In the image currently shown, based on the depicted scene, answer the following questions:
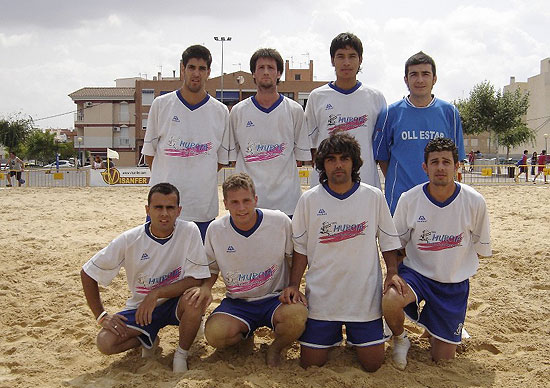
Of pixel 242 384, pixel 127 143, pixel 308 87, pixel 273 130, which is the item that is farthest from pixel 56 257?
pixel 127 143

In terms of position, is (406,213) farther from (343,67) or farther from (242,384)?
(242,384)

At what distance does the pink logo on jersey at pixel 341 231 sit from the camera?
11.2 ft

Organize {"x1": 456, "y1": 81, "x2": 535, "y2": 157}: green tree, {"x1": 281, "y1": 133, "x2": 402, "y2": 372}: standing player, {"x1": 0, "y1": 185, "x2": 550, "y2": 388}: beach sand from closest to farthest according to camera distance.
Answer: {"x1": 0, "y1": 185, "x2": 550, "y2": 388}: beach sand
{"x1": 281, "y1": 133, "x2": 402, "y2": 372}: standing player
{"x1": 456, "y1": 81, "x2": 535, "y2": 157}: green tree

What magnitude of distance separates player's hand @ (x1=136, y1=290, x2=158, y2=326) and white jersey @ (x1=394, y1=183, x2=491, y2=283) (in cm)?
194

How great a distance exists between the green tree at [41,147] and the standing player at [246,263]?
206 feet

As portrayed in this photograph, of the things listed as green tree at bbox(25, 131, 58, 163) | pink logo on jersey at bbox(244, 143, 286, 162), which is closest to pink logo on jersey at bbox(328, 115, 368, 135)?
pink logo on jersey at bbox(244, 143, 286, 162)

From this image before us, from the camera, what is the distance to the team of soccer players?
3.42 metres

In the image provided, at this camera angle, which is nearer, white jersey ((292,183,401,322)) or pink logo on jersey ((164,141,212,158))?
white jersey ((292,183,401,322))

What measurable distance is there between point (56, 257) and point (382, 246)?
4.80 meters

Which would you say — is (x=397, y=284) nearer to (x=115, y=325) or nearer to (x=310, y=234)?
(x=310, y=234)

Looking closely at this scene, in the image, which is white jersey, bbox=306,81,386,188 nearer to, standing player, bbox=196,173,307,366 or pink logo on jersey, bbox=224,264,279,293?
standing player, bbox=196,173,307,366

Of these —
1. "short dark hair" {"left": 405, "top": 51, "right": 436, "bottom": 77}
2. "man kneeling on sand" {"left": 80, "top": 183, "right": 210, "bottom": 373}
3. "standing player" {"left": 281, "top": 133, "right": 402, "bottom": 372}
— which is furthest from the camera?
"short dark hair" {"left": 405, "top": 51, "right": 436, "bottom": 77}

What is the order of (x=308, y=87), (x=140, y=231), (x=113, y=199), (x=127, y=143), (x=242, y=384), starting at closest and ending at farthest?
(x=242, y=384), (x=140, y=231), (x=113, y=199), (x=308, y=87), (x=127, y=143)

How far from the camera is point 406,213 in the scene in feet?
12.3
